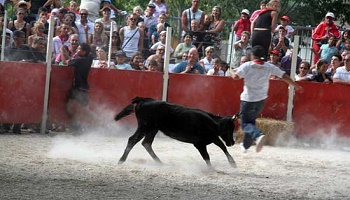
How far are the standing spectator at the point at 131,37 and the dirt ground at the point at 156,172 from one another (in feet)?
7.53

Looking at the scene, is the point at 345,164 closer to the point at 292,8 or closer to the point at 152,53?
the point at 152,53

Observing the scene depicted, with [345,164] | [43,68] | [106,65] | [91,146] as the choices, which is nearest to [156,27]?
[106,65]

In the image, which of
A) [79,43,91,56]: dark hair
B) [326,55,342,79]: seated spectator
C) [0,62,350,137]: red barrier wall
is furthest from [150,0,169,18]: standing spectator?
[326,55,342,79]: seated spectator

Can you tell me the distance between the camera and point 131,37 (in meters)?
15.7

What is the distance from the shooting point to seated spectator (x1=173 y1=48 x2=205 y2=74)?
15265 millimetres

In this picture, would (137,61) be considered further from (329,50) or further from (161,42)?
(329,50)

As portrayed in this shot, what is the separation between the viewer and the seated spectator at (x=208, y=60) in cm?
1560

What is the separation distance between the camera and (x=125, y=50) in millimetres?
15609

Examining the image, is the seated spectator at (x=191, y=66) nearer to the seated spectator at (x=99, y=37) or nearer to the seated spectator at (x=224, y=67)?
the seated spectator at (x=224, y=67)

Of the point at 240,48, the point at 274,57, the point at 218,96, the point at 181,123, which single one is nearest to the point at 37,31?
the point at 218,96

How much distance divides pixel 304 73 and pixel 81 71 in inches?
168

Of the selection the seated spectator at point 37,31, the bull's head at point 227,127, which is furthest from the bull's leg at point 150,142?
the seated spectator at point 37,31

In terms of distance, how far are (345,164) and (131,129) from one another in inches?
179

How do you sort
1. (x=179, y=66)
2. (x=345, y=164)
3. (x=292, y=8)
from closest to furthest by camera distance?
1. (x=345, y=164)
2. (x=179, y=66)
3. (x=292, y=8)
